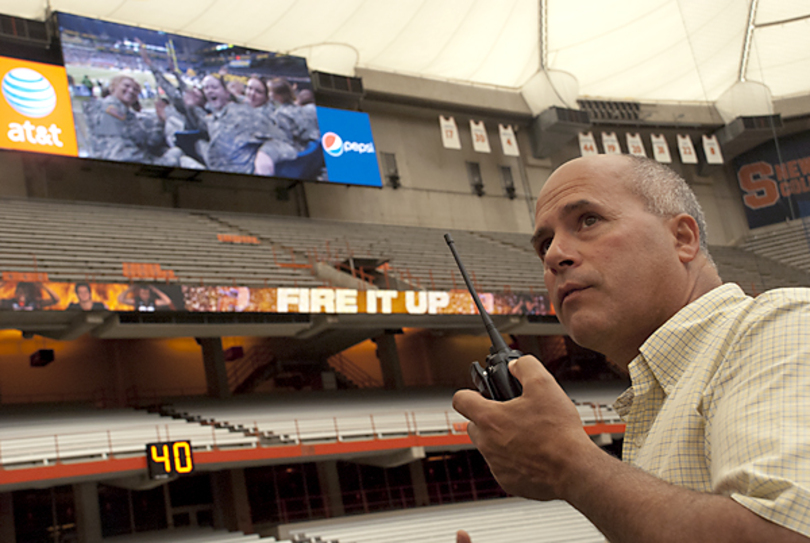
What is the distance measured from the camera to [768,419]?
3.11 ft

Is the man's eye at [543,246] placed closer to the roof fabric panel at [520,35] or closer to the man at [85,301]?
the man at [85,301]

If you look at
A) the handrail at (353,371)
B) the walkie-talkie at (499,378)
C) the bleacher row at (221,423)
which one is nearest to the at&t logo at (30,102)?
the bleacher row at (221,423)

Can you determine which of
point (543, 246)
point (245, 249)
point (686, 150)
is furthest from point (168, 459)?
point (686, 150)

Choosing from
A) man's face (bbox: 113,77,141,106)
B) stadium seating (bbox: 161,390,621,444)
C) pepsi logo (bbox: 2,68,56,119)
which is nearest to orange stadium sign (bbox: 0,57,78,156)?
pepsi logo (bbox: 2,68,56,119)

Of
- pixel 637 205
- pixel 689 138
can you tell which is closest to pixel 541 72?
pixel 689 138

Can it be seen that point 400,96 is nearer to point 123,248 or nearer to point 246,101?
point 246,101

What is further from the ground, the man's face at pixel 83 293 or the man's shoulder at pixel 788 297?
the man's face at pixel 83 293

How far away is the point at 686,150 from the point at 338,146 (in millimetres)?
13930

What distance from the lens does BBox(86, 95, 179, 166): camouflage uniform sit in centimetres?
1731

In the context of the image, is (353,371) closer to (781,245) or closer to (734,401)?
(781,245)

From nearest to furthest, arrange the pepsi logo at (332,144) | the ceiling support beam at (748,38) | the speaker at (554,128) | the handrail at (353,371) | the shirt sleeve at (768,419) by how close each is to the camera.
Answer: the shirt sleeve at (768,419), the ceiling support beam at (748,38), the pepsi logo at (332,144), the handrail at (353,371), the speaker at (554,128)

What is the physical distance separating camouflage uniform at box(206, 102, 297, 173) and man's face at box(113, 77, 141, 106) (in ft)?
Answer: 5.92

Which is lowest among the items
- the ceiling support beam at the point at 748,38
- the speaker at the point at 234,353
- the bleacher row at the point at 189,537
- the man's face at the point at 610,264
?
the bleacher row at the point at 189,537

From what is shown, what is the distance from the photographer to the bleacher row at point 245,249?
49.3 ft
